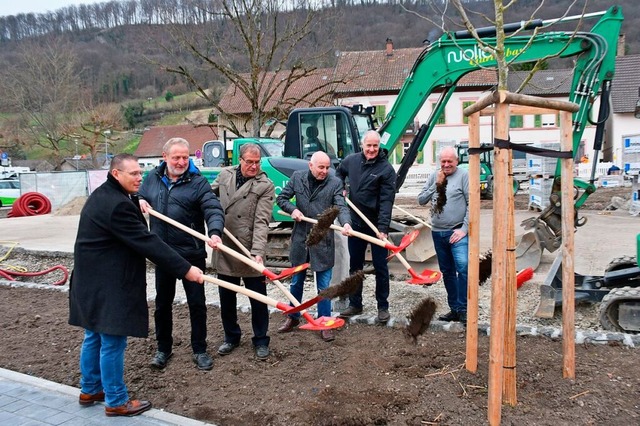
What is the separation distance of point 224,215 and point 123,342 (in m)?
1.51

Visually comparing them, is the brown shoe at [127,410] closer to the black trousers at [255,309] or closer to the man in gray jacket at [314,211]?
the black trousers at [255,309]

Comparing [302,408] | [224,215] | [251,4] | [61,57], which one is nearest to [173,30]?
[251,4]

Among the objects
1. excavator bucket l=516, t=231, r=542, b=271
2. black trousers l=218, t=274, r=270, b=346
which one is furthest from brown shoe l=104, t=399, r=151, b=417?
excavator bucket l=516, t=231, r=542, b=271

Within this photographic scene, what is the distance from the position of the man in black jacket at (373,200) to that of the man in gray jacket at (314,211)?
1.15 feet

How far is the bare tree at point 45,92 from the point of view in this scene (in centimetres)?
4509

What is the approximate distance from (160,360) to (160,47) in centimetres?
2081

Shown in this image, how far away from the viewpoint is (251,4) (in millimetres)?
21562

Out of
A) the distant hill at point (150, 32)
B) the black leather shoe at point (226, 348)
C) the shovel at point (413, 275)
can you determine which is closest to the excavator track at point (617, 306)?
the shovel at point (413, 275)

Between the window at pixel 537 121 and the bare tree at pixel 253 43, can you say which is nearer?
the bare tree at pixel 253 43

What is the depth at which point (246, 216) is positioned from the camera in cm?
511

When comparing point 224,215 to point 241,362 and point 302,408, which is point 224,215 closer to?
point 241,362

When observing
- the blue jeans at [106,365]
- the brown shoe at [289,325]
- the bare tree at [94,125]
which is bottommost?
the brown shoe at [289,325]

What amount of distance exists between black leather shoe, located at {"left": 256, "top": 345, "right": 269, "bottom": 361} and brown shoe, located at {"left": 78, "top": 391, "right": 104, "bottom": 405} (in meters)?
1.30

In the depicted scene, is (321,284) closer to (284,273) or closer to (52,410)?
(284,273)
